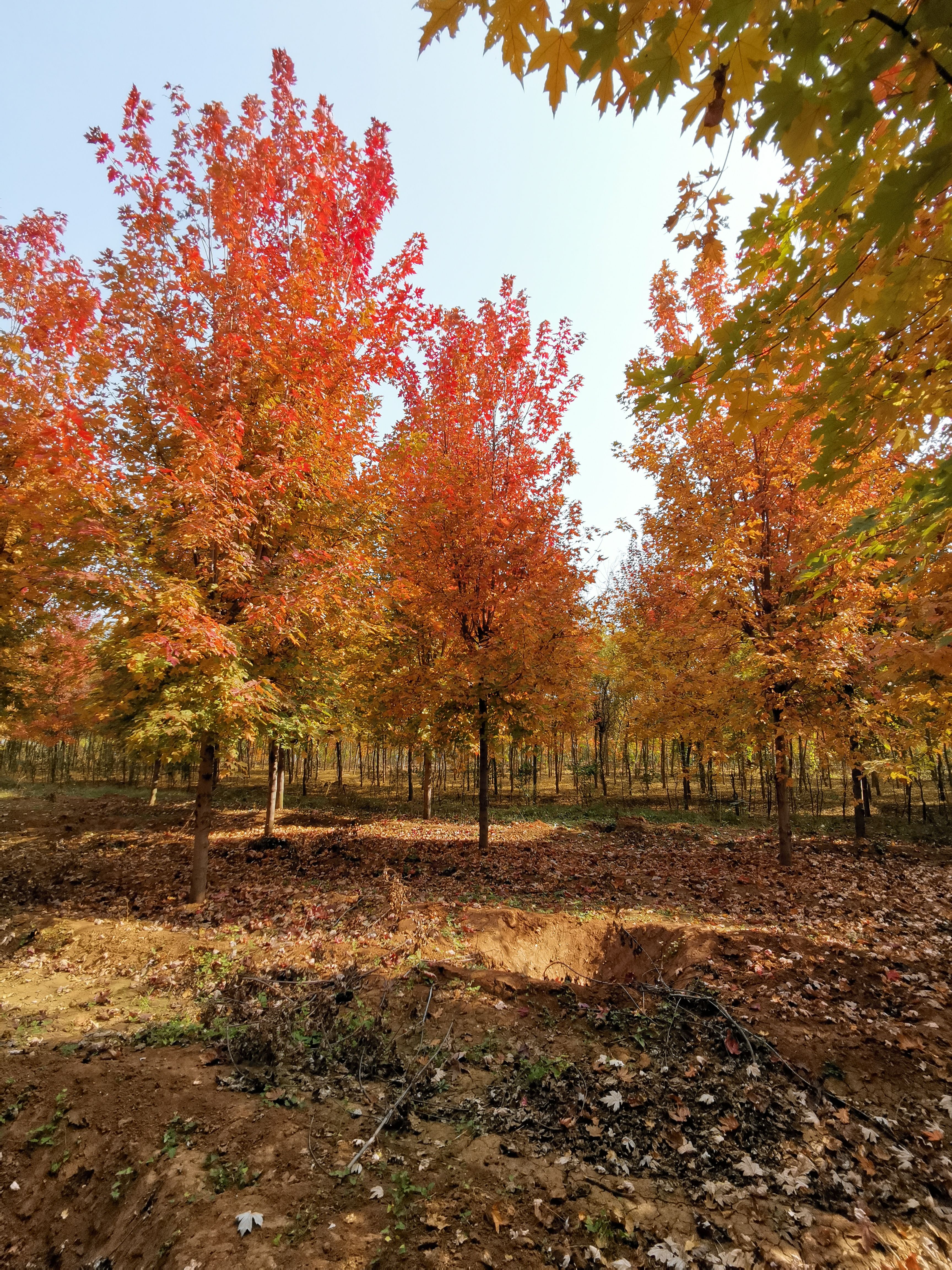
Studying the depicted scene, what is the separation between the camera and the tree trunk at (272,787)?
1377 cm

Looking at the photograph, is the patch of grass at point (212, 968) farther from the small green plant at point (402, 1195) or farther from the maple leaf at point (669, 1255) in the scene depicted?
the maple leaf at point (669, 1255)

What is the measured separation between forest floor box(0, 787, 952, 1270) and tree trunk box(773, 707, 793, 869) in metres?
2.07

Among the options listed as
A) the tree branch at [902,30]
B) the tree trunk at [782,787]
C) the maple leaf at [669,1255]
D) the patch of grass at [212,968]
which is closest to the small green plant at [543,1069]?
the maple leaf at [669,1255]

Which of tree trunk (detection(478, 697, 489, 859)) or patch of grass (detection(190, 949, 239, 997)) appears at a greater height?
tree trunk (detection(478, 697, 489, 859))

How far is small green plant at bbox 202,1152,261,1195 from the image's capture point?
9.72 ft

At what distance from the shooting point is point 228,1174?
3.05m

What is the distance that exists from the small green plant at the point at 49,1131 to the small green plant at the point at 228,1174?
126 cm

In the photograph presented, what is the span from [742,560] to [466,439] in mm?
5622

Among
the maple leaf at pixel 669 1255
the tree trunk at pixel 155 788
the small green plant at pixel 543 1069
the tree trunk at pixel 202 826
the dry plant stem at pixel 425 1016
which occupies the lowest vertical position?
the tree trunk at pixel 155 788

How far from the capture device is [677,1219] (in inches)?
109

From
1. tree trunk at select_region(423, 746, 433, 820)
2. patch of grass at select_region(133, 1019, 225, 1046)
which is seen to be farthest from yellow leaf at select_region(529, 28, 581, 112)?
tree trunk at select_region(423, 746, 433, 820)

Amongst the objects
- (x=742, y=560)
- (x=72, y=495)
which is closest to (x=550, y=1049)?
(x=742, y=560)

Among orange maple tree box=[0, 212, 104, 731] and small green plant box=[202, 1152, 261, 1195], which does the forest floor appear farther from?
orange maple tree box=[0, 212, 104, 731]

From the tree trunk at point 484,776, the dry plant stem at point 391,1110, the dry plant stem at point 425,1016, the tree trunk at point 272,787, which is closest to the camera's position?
the dry plant stem at point 391,1110
